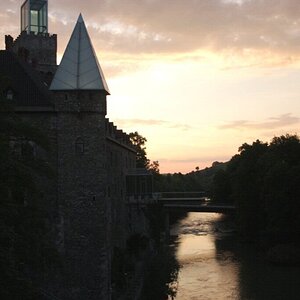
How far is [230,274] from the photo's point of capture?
4691cm

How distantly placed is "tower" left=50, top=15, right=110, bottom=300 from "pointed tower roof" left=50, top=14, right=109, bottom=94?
52mm

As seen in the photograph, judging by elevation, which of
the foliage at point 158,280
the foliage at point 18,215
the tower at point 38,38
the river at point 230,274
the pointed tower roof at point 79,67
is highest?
the tower at point 38,38

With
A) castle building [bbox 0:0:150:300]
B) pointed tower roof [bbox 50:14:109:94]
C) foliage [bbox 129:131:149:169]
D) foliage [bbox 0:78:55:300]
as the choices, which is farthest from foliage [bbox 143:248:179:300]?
foliage [bbox 129:131:149:169]

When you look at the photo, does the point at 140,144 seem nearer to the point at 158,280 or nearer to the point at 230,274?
the point at 230,274

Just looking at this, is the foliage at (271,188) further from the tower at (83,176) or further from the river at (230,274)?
the tower at (83,176)

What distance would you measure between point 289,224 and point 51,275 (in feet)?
115

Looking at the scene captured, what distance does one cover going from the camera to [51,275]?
94.1 feet

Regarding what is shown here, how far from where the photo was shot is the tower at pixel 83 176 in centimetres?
2889

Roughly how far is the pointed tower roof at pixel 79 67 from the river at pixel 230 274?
16771 mm

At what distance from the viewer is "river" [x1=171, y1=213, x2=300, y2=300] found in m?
39.4

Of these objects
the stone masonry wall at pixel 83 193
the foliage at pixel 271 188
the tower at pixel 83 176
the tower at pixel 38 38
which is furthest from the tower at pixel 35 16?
the stone masonry wall at pixel 83 193

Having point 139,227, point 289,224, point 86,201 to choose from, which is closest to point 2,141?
point 86,201

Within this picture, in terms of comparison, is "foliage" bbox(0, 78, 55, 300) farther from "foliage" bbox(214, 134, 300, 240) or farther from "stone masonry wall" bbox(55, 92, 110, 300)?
"foliage" bbox(214, 134, 300, 240)

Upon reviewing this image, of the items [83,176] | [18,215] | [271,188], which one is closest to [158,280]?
[83,176]
